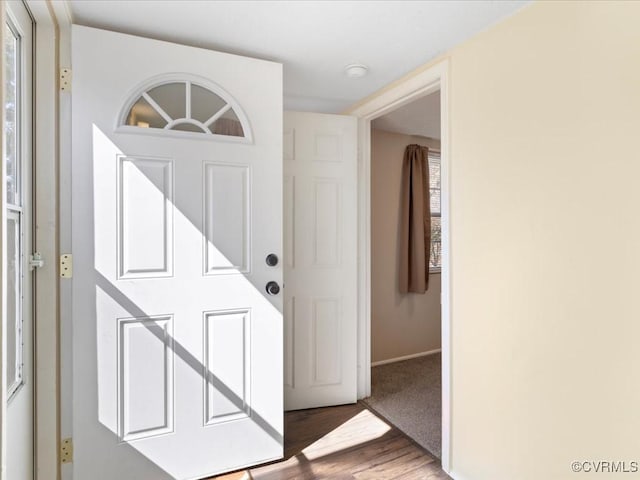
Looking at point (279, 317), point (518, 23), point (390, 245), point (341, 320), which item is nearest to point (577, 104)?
point (518, 23)

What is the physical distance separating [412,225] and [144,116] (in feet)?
8.80

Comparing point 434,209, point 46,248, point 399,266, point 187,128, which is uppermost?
point 187,128

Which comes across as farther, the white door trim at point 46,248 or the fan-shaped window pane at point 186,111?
the fan-shaped window pane at point 186,111

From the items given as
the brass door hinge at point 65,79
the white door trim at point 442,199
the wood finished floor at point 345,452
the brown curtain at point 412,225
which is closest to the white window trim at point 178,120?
the brass door hinge at point 65,79

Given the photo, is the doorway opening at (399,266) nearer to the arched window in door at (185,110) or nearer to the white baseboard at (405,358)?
the white baseboard at (405,358)

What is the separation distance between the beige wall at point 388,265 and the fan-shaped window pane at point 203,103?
77.5 inches

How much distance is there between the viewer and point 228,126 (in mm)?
1940

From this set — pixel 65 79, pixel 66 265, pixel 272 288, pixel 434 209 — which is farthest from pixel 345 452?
pixel 434 209

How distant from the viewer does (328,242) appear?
267 cm

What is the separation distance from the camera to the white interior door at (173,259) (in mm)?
1689

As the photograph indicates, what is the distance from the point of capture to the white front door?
4.46 feet

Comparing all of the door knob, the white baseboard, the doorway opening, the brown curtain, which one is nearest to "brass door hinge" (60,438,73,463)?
the door knob

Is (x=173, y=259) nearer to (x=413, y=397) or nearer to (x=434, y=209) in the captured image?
(x=413, y=397)

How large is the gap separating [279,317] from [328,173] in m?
1.12
